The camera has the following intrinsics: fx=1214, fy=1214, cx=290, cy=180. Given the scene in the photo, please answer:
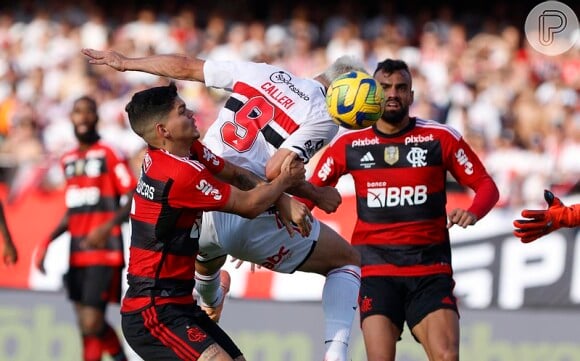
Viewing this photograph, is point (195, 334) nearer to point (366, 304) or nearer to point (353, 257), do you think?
point (353, 257)

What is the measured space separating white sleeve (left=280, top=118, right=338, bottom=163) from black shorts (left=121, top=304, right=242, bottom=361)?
121cm

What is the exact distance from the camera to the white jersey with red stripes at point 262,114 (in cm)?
802

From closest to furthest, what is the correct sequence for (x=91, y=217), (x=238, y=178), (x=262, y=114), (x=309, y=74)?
(x=238, y=178) < (x=262, y=114) < (x=91, y=217) < (x=309, y=74)

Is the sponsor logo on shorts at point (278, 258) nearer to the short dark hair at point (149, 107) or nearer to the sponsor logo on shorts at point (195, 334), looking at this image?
the sponsor logo on shorts at point (195, 334)

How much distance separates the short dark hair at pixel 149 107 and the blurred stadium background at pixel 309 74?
5.09 metres

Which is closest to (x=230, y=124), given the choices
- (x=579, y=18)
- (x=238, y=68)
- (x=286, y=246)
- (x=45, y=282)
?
(x=238, y=68)

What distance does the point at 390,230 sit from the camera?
8.88m

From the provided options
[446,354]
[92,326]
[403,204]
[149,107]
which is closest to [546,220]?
[446,354]

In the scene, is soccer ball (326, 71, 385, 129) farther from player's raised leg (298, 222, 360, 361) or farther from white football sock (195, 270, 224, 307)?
white football sock (195, 270, 224, 307)

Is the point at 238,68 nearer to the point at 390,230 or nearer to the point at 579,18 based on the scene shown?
the point at 390,230

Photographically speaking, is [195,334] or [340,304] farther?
[340,304]

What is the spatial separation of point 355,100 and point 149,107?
4.31 feet

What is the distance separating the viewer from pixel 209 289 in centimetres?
888

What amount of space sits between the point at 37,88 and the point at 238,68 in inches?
424
